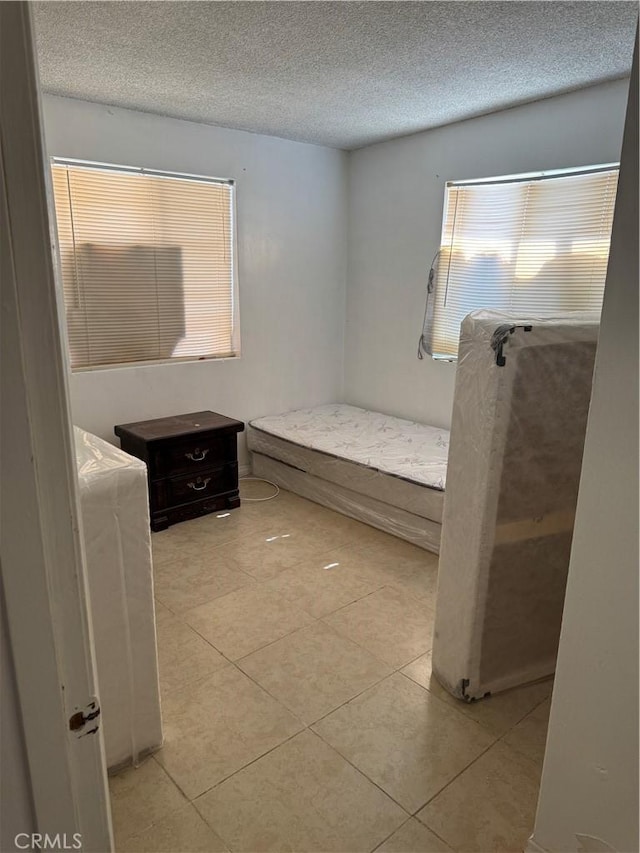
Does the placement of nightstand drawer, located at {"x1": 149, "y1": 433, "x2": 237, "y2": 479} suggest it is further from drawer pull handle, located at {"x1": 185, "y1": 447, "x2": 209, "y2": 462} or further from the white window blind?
the white window blind

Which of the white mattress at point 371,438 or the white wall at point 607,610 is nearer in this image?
the white wall at point 607,610

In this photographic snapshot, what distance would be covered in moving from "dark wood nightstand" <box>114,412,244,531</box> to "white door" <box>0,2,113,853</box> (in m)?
2.65

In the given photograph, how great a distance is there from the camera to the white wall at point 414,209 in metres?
3.05

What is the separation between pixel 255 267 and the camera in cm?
403

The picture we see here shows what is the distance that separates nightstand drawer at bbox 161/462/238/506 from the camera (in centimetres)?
344

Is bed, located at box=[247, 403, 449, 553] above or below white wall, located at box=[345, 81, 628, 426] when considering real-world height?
below

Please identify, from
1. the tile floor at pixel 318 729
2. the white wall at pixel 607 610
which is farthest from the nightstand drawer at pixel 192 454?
the white wall at pixel 607 610

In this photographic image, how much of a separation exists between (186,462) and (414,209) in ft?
7.73

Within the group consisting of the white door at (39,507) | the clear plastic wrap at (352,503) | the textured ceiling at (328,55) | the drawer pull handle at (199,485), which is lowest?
the clear plastic wrap at (352,503)

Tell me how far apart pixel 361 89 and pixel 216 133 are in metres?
1.20

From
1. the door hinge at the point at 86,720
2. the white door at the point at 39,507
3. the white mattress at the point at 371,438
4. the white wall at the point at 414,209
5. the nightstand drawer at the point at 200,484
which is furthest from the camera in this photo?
the nightstand drawer at the point at 200,484

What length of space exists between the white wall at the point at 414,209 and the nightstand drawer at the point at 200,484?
55.5 inches

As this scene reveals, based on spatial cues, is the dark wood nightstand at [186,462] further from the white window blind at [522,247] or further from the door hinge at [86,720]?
the door hinge at [86,720]

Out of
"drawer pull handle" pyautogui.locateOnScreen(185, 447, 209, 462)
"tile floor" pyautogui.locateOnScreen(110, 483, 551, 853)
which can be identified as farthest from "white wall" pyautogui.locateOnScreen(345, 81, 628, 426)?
"tile floor" pyautogui.locateOnScreen(110, 483, 551, 853)
